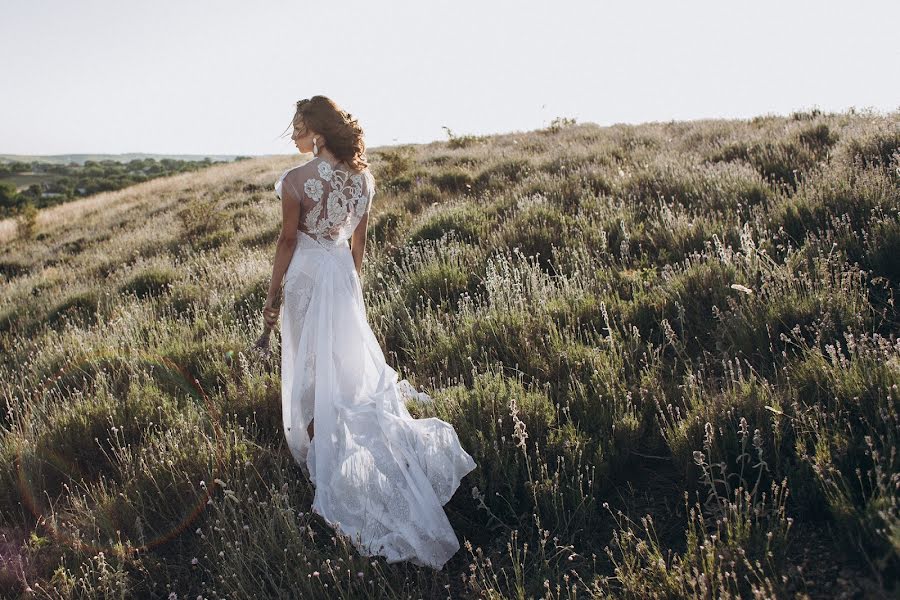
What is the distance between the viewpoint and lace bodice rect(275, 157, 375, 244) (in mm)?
3701

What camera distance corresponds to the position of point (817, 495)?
100 inches

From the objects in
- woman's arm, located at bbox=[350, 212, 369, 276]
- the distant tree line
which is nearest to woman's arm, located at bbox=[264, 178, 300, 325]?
woman's arm, located at bbox=[350, 212, 369, 276]

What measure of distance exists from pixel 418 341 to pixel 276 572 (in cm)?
245

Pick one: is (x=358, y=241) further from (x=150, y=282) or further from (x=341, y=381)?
(x=150, y=282)

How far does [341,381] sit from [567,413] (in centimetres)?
149

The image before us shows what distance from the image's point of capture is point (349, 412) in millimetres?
3596

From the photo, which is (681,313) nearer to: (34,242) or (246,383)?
(246,383)

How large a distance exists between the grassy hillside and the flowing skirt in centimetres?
15

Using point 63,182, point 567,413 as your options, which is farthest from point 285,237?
point 63,182

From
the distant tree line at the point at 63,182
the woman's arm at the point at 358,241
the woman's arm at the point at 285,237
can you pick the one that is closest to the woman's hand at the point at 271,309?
the woman's arm at the point at 285,237

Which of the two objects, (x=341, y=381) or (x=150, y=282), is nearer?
(x=341, y=381)

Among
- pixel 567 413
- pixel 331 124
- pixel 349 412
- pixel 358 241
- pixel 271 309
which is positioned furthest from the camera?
pixel 358 241

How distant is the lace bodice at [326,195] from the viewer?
3.70 m

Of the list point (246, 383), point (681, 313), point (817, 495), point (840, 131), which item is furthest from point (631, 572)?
point (840, 131)
